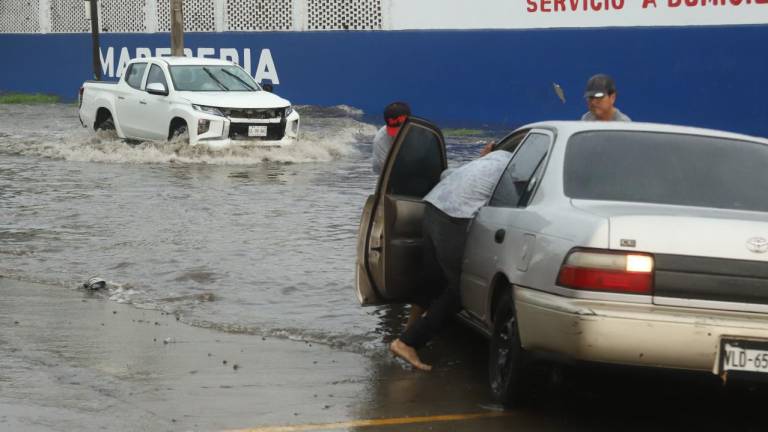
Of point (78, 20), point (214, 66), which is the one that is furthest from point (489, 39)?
point (78, 20)

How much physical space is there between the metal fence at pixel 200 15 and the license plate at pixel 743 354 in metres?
24.4

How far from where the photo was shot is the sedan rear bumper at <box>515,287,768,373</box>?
18.4 ft

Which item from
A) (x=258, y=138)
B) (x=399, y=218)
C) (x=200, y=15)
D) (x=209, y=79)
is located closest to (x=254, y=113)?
(x=258, y=138)

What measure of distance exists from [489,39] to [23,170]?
437 inches

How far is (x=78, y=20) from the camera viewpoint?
1476 inches

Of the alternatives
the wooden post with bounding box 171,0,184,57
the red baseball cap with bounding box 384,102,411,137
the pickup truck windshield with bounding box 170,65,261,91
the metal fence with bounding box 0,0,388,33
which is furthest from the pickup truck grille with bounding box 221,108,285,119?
the red baseball cap with bounding box 384,102,411,137

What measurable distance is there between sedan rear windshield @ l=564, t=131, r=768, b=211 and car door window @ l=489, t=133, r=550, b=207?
0.75ft

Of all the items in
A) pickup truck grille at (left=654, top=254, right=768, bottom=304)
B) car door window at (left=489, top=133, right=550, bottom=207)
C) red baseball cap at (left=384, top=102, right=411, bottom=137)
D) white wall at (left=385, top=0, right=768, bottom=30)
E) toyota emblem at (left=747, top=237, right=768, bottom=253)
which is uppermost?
white wall at (left=385, top=0, right=768, bottom=30)

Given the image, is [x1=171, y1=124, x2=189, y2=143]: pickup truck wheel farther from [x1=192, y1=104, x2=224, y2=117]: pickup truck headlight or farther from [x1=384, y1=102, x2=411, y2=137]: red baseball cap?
[x1=384, y1=102, x2=411, y2=137]: red baseball cap

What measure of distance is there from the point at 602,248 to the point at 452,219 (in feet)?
5.17

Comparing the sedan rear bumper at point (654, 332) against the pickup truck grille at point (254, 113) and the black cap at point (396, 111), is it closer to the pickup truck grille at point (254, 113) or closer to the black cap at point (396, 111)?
the black cap at point (396, 111)

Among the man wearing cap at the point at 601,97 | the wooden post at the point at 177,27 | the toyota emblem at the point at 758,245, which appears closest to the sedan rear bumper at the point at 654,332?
the toyota emblem at the point at 758,245

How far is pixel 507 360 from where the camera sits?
255 inches

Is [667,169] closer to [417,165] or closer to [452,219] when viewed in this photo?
[452,219]
